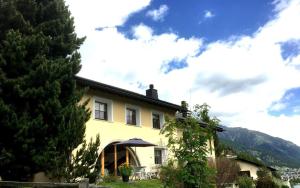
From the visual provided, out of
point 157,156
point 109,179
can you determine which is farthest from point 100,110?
point 157,156

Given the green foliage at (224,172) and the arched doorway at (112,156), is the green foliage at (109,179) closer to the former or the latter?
the arched doorway at (112,156)

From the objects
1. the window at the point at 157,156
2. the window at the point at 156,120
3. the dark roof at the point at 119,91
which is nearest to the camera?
the dark roof at the point at 119,91

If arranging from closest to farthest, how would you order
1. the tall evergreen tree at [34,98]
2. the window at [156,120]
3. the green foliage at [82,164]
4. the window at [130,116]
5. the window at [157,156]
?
the tall evergreen tree at [34,98]
the green foliage at [82,164]
the window at [130,116]
the window at [157,156]
the window at [156,120]

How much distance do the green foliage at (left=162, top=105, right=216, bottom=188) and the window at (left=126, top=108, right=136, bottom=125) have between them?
1387cm

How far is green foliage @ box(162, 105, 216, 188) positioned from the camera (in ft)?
45.3

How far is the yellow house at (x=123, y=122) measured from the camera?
25.2 meters

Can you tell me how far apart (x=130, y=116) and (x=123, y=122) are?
1.16 metres

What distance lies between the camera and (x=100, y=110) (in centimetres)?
2619

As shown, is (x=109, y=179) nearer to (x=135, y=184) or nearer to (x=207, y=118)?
(x=135, y=184)

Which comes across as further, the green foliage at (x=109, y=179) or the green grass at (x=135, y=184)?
the green foliage at (x=109, y=179)

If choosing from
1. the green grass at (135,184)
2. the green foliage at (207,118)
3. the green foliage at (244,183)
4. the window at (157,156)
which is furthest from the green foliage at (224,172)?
the green foliage at (207,118)

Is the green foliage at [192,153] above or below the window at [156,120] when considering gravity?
below

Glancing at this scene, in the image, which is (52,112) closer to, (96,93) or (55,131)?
(55,131)

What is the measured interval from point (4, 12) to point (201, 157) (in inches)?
345
